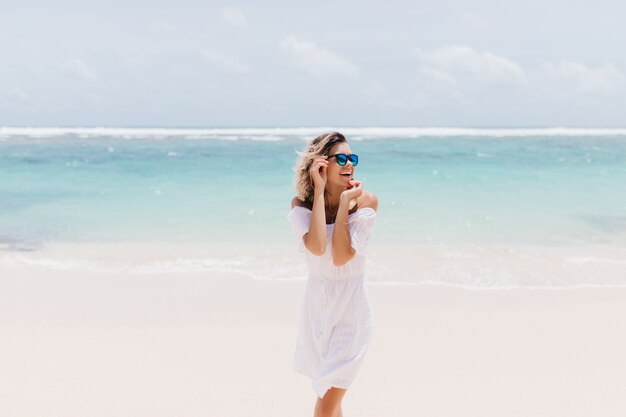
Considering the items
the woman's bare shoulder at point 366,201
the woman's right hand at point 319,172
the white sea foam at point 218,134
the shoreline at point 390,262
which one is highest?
the woman's right hand at point 319,172

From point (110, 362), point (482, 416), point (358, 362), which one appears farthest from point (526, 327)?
point (110, 362)

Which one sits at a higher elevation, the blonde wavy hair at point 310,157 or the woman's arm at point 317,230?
the blonde wavy hair at point 310,157

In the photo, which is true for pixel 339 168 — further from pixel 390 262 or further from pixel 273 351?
pixel 390 262

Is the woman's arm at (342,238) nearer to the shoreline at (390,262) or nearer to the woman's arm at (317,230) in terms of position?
the woman's arm at (317,230)

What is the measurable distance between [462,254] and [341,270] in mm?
6064

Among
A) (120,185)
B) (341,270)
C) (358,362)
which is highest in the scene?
(341,270)

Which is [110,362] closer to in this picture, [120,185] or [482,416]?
[482,416]

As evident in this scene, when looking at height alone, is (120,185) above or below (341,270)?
below

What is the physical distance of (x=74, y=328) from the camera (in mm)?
5398

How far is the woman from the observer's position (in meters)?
2.78

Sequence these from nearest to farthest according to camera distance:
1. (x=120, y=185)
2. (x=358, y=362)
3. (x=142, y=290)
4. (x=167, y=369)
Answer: (x=358, y=362), (x=167, y=369), (x=142, y=290), (x=120, y=185)

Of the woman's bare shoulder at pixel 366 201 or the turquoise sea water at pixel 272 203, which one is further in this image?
the turquoise sea water at pixel 272 203

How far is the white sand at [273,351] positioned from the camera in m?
4.04

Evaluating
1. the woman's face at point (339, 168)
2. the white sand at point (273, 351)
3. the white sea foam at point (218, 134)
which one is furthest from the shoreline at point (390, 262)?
the white sea foam at point (218, 134)
